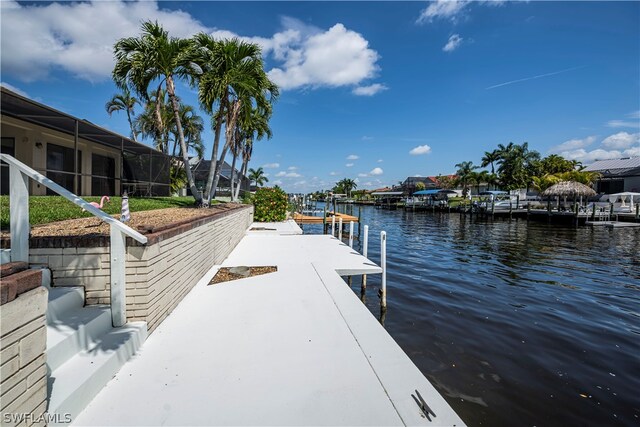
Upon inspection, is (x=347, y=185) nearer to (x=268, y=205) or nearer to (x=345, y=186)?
(x=345, y=186)

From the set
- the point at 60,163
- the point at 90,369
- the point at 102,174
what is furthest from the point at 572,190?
the point at 60,163

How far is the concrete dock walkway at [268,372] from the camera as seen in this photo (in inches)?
97.4

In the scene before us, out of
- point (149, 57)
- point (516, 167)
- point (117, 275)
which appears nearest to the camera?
point (117, 275)

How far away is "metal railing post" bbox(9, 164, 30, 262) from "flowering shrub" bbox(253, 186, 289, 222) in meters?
17.1

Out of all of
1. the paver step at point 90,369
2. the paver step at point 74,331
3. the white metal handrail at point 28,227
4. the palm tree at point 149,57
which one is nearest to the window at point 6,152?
the palm tree at point 149,57

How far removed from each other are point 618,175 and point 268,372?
6025 cm

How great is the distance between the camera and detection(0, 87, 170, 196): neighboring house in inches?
372

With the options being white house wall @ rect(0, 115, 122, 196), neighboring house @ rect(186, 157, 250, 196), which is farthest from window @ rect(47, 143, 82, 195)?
neighboring house @ rect(186, 157, 250, 196)

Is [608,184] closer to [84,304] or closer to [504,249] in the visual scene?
[504,249]

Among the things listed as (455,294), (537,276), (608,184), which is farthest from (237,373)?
(608,184)

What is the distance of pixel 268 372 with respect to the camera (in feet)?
10.1

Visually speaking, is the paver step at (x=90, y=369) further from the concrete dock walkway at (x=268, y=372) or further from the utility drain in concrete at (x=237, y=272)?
the utility drain in concrete at (x=237, y=272)

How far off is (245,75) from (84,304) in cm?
905

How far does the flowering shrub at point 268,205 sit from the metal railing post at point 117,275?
657 inches
